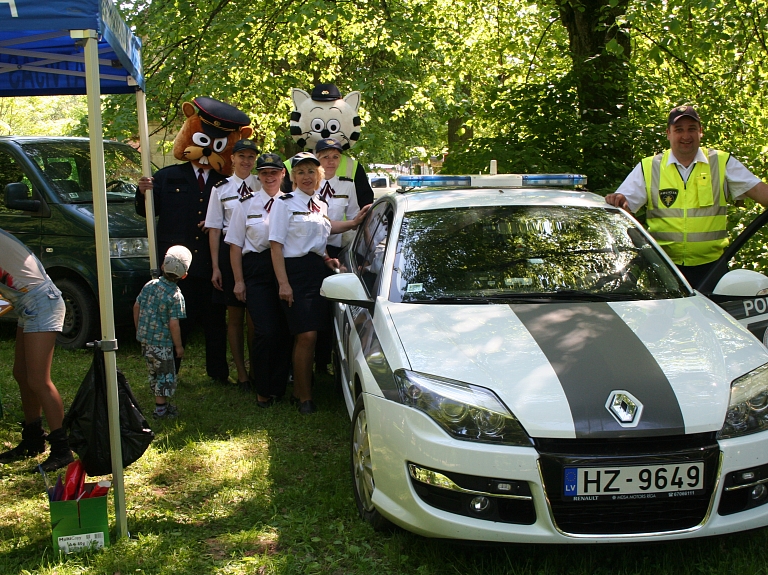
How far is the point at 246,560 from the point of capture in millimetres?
3693

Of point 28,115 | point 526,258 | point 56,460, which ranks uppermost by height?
point 28,115

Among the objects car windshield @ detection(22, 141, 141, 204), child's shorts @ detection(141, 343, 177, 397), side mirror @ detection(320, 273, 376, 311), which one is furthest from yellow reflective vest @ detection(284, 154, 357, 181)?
side mirror @ detection(320, 273, 376, 311)

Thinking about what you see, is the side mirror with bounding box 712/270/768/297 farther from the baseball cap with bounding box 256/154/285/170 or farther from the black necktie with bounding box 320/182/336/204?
the black necktie with bounding box 320/182/336/204

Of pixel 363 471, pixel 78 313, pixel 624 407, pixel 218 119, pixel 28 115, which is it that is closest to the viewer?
pixel 624 407

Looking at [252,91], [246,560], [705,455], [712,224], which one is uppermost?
[252,91]

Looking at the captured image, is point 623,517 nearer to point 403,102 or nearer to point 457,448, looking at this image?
point 457,448

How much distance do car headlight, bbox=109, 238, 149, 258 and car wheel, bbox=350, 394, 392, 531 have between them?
431 centimetres

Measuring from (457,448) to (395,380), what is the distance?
45cm

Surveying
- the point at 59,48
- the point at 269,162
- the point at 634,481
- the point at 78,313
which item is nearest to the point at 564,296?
the point at 634,481

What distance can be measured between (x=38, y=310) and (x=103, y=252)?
3.43ft

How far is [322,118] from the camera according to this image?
7.83m

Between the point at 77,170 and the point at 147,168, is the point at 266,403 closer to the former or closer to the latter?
the point at 147,168

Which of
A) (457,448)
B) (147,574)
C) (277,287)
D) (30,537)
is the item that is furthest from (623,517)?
(277,287)

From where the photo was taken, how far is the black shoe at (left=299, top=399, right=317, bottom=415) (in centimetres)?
597
